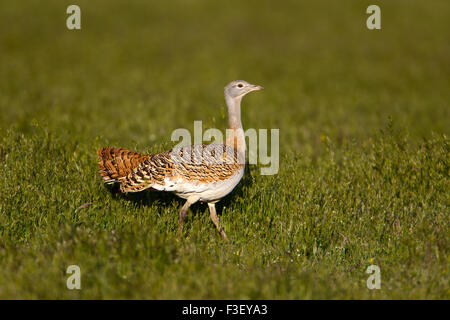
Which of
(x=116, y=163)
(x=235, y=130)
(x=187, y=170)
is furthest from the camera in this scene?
(x=235, y=130)

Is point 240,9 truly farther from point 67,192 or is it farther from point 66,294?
point 66,294

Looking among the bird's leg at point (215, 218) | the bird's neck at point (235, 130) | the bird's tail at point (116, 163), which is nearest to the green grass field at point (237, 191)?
the bird's leg at point (215, 218)

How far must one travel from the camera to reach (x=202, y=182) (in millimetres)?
4605

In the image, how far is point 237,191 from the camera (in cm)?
561

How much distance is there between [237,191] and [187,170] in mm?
1146

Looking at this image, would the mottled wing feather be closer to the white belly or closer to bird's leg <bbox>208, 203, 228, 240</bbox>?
the white belly

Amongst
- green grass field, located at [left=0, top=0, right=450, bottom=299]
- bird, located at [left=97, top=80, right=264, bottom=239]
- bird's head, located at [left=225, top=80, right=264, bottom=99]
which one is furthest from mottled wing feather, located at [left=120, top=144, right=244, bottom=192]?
bird's head, located at [left=225, top=80, right=264, bottom=99]

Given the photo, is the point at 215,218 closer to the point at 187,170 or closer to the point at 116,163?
the point at 187,170

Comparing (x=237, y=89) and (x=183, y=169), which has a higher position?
(x=237, y=89)

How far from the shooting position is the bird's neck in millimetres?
5047

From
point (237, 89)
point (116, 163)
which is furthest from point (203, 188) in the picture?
point (237, 89)

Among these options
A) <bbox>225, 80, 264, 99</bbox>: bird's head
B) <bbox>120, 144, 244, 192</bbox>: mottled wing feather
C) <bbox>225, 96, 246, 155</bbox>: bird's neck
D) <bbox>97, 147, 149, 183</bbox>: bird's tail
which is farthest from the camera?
<bbox>225, 80, 264, 99</bbox>: bird's head

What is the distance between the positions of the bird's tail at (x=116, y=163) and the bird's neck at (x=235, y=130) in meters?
0.88

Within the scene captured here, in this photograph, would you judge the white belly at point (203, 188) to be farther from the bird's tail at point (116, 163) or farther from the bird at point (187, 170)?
the bird's tail at point (116, 163)
